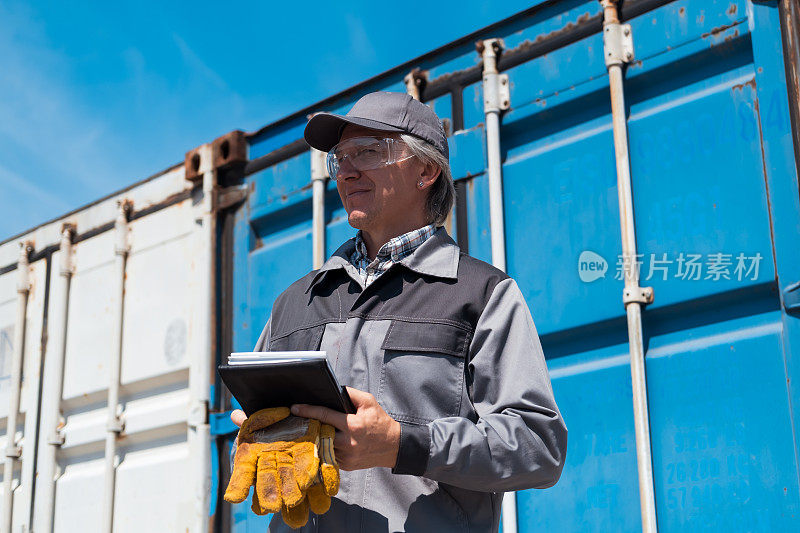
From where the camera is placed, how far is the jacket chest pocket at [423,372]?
65.4 inches

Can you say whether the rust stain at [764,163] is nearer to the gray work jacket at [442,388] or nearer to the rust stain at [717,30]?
the rust stain at [717,30]

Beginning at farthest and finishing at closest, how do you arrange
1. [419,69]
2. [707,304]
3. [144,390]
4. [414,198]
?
[144,390] < [419,69] < [707,304] < [414,198]

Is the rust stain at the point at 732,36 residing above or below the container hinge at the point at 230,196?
below

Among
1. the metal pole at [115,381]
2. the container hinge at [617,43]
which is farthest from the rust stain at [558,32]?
the metal pole at [115,381]

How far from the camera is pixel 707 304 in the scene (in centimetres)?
265

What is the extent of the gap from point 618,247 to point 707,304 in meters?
0.32

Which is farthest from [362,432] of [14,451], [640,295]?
[14,451]

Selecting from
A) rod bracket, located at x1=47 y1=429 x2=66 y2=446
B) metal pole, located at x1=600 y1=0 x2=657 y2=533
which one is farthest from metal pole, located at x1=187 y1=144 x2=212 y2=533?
metal pole, located at x1=600 y1=0 x2=657 y2=533

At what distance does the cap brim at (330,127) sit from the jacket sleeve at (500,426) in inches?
15.6

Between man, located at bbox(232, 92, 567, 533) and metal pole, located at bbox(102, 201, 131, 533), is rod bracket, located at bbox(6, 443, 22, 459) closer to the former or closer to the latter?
metal pole, located at bbox(102, 201, 131, 533)

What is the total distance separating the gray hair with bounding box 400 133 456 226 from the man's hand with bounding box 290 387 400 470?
57 cm

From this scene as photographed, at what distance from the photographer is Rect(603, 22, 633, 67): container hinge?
9.66ft

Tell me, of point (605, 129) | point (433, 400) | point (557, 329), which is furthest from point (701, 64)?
point (433, 400)

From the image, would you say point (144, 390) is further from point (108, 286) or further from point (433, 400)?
point (433, 400)
